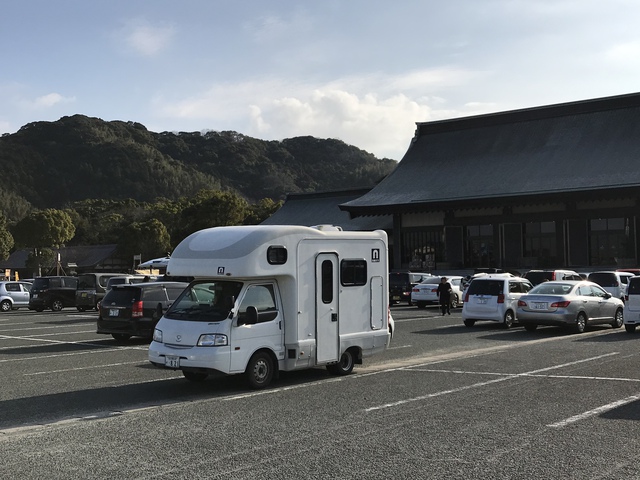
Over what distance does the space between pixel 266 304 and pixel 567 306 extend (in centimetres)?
1275

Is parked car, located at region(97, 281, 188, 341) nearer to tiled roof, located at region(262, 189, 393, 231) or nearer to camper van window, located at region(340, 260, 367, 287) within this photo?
camper van window, located at region(340, 260, 367, 287)

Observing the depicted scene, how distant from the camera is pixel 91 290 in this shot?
37.0 m

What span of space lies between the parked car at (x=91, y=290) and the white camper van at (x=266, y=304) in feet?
80.3

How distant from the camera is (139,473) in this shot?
7465mm

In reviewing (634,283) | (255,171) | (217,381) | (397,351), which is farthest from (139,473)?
(255,171)

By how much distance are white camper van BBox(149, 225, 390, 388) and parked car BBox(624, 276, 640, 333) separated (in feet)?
35.2

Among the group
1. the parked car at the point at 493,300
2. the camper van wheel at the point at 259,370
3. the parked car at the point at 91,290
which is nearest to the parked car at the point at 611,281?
the parked car at the point at 493,300

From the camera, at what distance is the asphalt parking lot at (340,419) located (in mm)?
7676

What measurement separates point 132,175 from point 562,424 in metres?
164

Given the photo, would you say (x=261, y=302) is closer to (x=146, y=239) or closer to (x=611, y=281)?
(x=611, y=281)

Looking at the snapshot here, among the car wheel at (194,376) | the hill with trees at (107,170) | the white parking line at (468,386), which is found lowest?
the white parking line at (468,386)

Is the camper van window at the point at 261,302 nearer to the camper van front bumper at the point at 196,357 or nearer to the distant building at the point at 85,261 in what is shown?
the camper van front bumper at the point at 196,357

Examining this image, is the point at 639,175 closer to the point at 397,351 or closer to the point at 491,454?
the point at 397,351

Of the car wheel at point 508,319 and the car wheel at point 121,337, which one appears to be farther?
the car wheel at point 508,319
